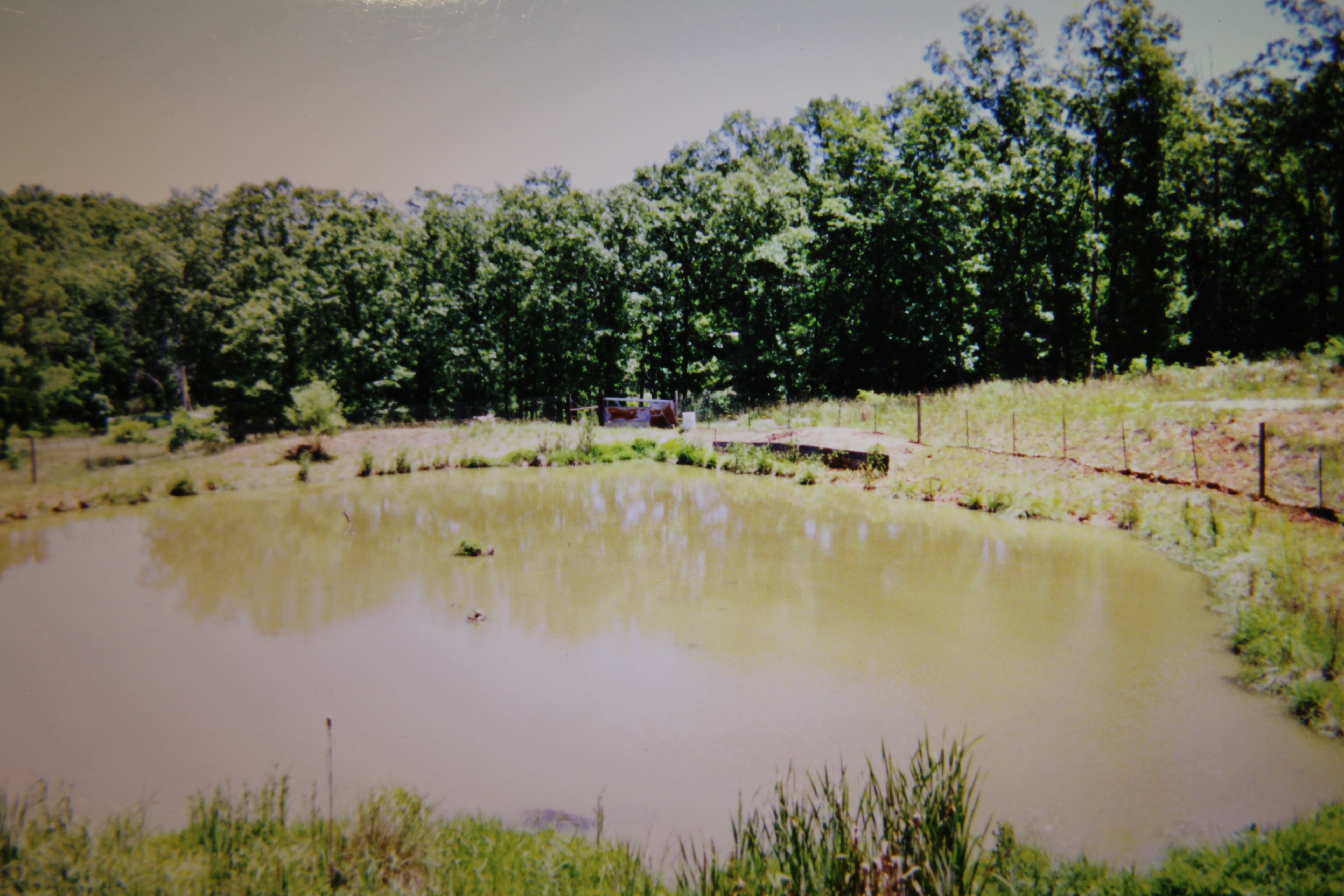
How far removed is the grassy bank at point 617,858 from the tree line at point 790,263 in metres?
17.8

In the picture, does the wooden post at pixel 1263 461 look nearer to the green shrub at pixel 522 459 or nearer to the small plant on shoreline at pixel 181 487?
the green shrub at pixel 522 459

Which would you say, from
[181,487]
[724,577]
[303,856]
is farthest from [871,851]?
[181,487]

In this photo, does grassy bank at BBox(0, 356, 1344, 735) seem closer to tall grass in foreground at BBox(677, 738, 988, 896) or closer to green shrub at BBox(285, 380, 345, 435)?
green shrub at BBox(285, 380, 345, 435)


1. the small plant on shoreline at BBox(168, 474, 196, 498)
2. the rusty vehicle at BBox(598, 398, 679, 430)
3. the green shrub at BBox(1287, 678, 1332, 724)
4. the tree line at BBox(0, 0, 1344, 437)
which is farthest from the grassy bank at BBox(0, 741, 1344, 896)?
the rusty vehicle at BBox(598, 398, 679, 430)

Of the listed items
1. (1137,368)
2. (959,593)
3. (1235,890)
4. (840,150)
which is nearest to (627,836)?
(1235,890)

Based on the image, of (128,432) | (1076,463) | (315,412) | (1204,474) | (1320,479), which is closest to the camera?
(1320,479)

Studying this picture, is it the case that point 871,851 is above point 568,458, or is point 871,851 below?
below

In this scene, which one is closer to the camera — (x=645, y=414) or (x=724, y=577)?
(x=724, y=577)

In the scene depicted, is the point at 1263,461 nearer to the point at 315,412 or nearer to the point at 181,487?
the point at 181,487

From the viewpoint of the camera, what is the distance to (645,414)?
96.6ft

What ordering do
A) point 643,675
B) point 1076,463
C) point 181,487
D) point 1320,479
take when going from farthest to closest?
point 181,487
point 1076,463
point 1320,479
point 643,675

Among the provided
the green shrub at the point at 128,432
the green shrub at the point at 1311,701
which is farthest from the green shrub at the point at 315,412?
the green shrub at the point at 1311,701

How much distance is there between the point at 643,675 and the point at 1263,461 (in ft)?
31.7

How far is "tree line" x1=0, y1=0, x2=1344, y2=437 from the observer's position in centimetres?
2594
